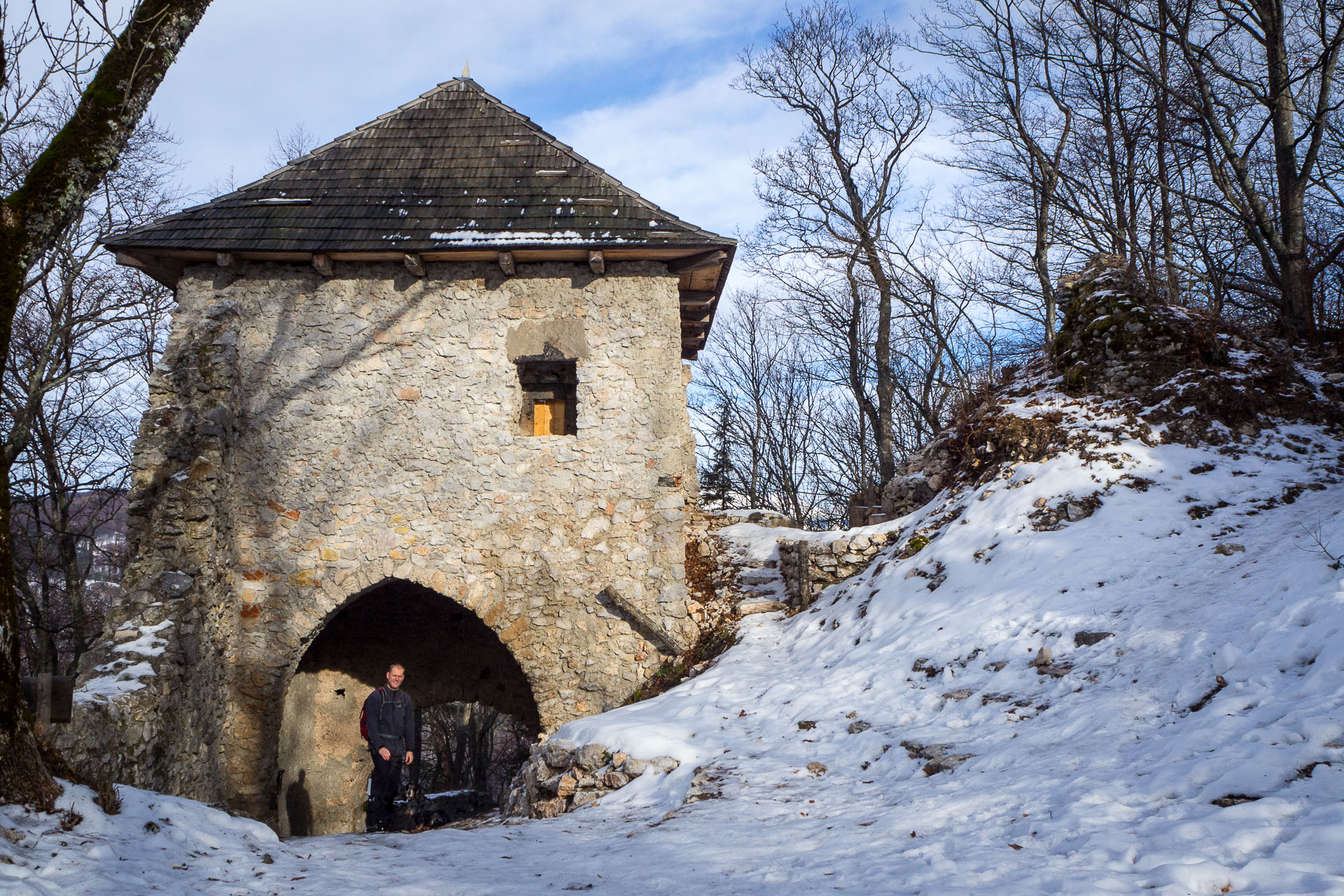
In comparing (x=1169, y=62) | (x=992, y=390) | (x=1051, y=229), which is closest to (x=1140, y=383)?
(x=992, y=390)

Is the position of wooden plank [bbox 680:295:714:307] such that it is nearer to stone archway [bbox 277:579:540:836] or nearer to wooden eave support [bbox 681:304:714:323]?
wooden eave support [bbox 681:304:714:323]

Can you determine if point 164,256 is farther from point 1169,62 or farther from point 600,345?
point 1169,62

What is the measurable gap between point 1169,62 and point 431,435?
1123 centimetres

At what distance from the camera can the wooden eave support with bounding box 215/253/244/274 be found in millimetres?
8242

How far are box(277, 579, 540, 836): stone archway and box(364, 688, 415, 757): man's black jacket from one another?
2.32 meters

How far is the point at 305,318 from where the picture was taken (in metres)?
8.45

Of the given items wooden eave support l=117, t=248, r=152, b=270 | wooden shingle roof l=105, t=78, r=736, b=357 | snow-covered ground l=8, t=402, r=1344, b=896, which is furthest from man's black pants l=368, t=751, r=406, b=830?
wooden eave support l=117, t=248, r=152, b=270

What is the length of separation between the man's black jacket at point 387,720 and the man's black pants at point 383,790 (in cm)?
12

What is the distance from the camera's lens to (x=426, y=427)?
27.1 feet

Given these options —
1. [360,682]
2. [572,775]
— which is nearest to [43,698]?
[572,775]

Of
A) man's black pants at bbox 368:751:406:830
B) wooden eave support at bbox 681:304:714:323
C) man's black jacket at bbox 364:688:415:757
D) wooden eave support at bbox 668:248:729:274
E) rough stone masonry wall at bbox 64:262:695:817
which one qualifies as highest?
wooden eave support at bbox 668:248:729:274

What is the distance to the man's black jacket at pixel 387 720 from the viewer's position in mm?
7582

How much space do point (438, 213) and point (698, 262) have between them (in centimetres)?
276

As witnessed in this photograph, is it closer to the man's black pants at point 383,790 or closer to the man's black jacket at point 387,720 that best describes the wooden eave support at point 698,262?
the man's black jacket at point 387,720
